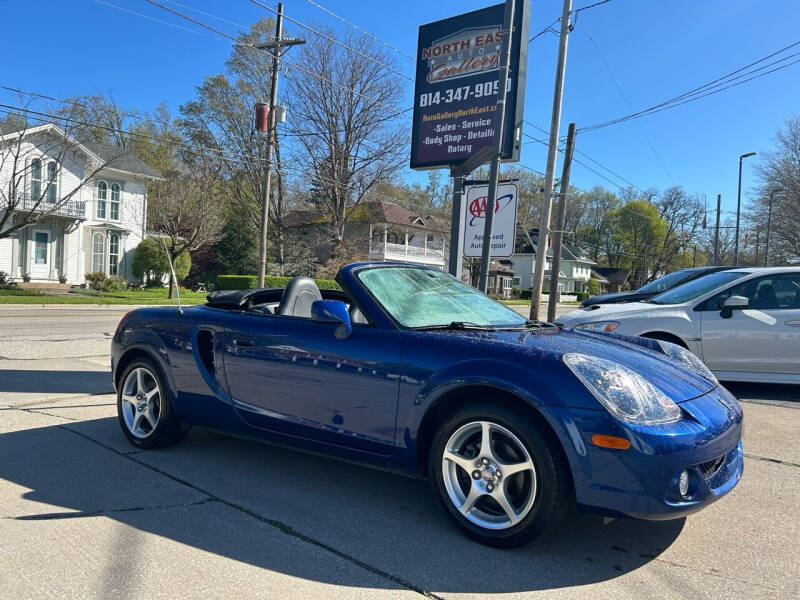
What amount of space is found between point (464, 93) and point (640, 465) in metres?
9.63

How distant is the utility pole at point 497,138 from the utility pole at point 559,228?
8.06 m

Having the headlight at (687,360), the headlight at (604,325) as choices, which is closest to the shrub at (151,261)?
the headlight at (604,325)

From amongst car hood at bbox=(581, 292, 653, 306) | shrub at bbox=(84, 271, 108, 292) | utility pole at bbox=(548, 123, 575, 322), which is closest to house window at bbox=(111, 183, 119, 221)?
shrub at bbox=(84, 271, 108, 292)

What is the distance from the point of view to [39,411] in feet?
19.3

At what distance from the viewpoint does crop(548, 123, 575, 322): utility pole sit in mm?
17125

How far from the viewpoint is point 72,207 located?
31.5 meters

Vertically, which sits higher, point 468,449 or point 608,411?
point 608,411

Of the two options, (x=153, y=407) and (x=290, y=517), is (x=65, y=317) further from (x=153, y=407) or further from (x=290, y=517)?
(x=290, y=517)

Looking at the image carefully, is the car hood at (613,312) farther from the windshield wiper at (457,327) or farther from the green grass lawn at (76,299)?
the green grass lawn at (76,299)

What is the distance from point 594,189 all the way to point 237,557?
9538 centimetres

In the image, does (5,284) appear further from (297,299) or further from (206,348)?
(297,299)

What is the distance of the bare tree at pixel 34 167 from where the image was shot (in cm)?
2428

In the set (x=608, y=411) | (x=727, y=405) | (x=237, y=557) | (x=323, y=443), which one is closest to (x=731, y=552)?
(x=727, y=405)

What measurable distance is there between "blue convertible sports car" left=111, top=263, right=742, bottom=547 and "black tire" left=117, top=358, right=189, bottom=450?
0.02 m
